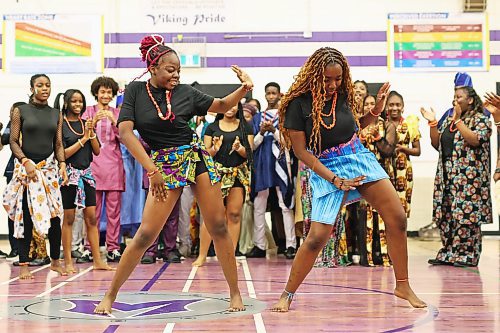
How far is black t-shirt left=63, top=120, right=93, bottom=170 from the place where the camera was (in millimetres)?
7883

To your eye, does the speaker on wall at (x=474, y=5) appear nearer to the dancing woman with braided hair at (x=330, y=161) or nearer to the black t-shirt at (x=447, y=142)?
the black t-shirt at (x=447, y=142)

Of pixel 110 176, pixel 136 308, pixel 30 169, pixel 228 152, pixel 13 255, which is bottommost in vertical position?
pixel 13 255

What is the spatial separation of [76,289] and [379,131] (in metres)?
3.49

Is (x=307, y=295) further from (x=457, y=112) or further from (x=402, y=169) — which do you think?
(x=457, y=112)

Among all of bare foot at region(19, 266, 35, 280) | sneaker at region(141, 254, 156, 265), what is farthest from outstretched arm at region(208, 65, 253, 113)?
sneaker at region(141, 254, 156, 265)

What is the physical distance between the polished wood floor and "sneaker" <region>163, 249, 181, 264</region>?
0.39ft

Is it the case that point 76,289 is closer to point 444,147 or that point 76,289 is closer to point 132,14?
point 444,147

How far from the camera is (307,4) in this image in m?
12.3

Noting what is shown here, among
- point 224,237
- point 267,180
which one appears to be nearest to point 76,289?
point 224,237

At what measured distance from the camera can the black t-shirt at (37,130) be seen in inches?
283

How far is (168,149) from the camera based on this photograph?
495 centimetres

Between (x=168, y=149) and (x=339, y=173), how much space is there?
1.07 meters

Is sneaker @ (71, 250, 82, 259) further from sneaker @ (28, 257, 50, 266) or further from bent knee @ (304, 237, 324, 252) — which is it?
bent knee @ (304, 237, 324, 252)

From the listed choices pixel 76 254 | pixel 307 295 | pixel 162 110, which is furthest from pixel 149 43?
pixel 76 254
